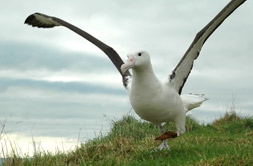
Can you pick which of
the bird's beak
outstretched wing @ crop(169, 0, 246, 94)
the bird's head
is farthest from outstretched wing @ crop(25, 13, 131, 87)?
the bird's beak

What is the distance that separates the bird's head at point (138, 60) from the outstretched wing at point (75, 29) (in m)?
1.12

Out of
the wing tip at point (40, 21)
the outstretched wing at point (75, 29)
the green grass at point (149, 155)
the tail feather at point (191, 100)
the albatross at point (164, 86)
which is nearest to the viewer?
the green grass at point (149, 155)

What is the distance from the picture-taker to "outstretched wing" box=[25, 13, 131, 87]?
8734 mm

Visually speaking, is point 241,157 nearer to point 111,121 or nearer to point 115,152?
point 115,152

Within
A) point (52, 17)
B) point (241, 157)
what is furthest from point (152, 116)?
point (52, 17)

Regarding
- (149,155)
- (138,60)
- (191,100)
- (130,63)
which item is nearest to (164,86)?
(138,60)

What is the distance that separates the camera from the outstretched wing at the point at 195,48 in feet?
24.0

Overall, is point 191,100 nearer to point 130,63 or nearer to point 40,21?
point 130,63

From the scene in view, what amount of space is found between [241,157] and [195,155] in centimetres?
94

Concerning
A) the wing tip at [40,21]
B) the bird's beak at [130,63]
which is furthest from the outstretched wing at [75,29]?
the bird's beak at [130,63]

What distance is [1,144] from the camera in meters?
7.11

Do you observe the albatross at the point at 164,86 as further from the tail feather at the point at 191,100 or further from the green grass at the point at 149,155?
the green grass at the point at 149,155

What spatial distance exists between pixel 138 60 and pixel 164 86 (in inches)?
33.7

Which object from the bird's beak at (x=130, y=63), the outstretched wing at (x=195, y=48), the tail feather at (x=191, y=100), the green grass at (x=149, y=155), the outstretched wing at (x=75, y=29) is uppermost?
the outstretched wing at (x=75, y=29)
